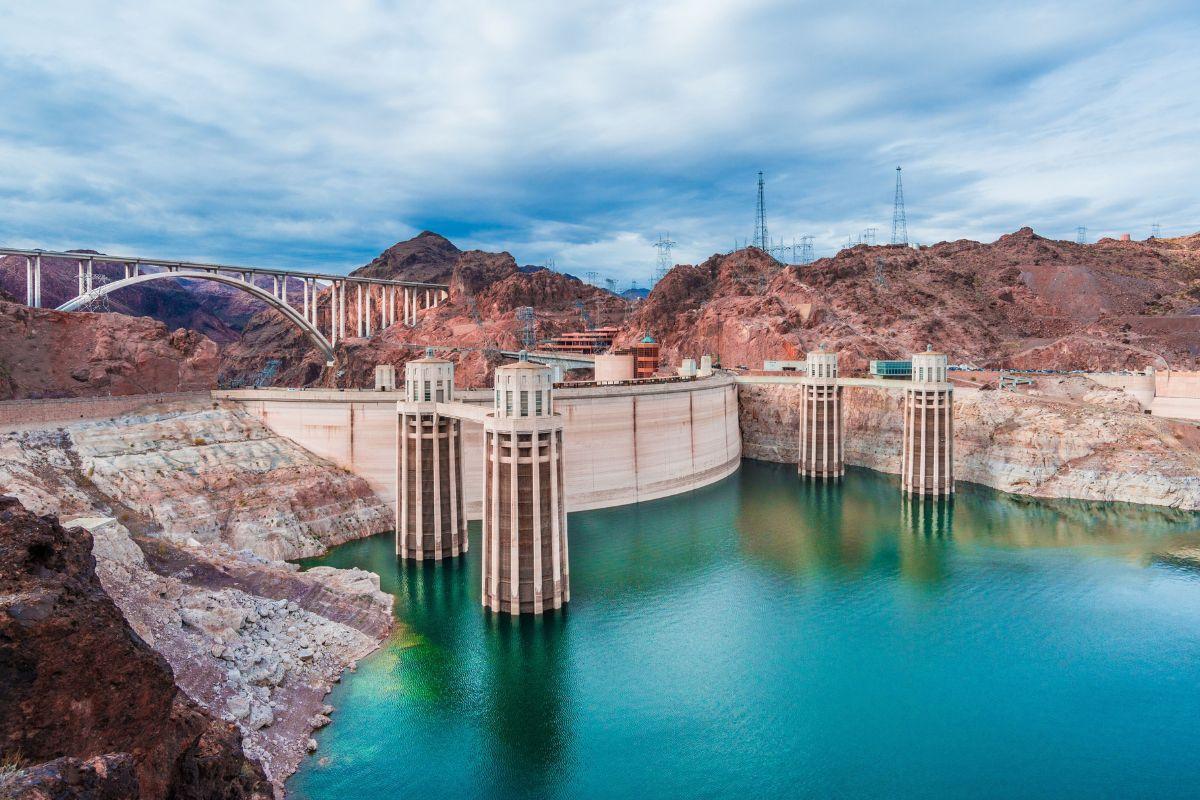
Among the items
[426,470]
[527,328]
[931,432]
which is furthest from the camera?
[527,328]

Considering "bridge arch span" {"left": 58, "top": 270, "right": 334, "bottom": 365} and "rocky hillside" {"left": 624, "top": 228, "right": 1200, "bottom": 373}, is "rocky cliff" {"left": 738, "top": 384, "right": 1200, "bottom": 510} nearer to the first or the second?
"rocky hillside" {"left": 624, "top": 228, "right": 1200, "bottom": 373}

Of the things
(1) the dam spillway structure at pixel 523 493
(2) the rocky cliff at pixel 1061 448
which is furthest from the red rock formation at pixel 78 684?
(2) the rocky cliff at pixel 1061 448

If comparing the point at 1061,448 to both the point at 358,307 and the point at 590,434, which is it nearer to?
the point at 590,434

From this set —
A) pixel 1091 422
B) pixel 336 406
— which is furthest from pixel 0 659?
pixel 1091 422

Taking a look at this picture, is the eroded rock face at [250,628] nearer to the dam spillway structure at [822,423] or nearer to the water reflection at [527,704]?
the water reflection at [527,704]

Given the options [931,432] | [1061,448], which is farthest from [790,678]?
[1061,448]

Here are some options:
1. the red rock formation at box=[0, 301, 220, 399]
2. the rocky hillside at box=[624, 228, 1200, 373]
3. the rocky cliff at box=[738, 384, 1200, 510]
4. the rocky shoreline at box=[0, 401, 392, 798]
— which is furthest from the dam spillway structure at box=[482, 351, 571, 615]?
the rocky hillside at box=[624, 228, 1200, 373]
